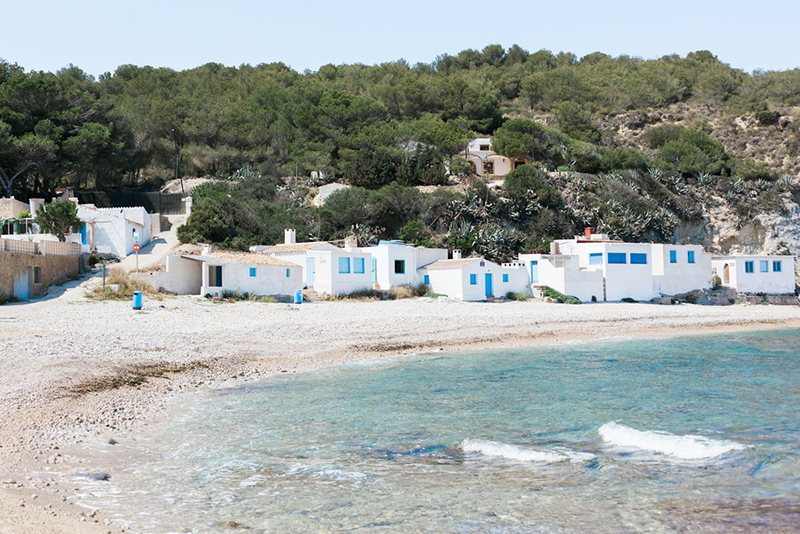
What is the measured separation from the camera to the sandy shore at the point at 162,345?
8.05 metres

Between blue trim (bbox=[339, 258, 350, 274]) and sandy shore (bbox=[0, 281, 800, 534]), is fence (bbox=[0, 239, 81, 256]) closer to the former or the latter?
sandy shore (bbox=[0, 281, 800, 534])

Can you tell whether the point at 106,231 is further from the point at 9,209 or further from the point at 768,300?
the point at 768,300

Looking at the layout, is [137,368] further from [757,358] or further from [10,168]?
[10,168]

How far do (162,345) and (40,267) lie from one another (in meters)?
10.7

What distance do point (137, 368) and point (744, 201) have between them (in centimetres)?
4835

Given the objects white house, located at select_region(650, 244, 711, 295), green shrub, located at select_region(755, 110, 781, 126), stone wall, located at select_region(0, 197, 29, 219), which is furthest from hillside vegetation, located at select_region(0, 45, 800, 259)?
white house, located at select_region(650, 244, 711, 295)

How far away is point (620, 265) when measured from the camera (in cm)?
3519

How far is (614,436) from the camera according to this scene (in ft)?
33.6

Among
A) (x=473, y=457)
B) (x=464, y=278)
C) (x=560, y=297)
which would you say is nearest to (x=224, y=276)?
(x=464, y=278)

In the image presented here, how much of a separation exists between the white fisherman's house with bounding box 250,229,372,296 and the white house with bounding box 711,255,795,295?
22.3 metres

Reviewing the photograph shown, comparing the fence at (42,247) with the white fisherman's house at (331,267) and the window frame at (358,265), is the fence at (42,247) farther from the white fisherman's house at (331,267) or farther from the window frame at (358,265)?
the window frame at (358,265)

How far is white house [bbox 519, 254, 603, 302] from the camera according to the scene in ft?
111

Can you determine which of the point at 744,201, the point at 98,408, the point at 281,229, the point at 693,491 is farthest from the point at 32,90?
the point at 744,201

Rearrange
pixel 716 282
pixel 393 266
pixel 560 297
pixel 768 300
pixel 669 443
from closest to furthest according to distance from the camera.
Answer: pixel 669 443 → pixel 393 266 → pixel 560 297 → pixel 768 300 → pixel 716 282
